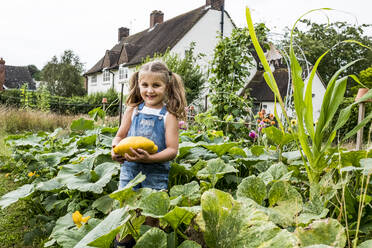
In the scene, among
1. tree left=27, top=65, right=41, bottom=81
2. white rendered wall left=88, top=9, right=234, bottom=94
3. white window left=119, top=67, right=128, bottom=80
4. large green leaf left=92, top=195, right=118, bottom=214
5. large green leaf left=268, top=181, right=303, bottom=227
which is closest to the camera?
large green leaf left=268, top=181, right=303, bottom=227

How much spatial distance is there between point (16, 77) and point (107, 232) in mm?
40874

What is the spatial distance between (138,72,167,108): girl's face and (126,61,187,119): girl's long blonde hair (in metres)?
0.02

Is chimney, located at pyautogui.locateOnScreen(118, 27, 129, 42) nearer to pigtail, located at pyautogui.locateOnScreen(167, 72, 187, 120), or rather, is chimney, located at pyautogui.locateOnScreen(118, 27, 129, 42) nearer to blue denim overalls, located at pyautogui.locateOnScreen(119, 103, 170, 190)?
pigtail, located at pyautogui.locateOnScreen(167, 72, 187, 120)

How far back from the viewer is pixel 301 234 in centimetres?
82

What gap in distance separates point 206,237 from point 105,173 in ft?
2.97

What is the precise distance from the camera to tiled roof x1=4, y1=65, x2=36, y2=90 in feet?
116

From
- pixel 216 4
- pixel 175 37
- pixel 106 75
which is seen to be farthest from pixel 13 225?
pixel 106 75

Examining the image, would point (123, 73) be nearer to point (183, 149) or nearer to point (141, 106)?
point (183, 149)

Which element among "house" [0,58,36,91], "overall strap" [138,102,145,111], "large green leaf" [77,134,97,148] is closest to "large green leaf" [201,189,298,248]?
"overall strap" [138,102,145,111]

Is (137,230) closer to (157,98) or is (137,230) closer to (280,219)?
(280,219)

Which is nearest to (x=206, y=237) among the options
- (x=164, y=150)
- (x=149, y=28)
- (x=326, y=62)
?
(x=164, y=150)

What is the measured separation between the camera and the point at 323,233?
0.80m

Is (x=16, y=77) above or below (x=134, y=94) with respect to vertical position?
above

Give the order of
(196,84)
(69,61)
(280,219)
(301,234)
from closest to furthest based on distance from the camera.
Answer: (301,234), (280,219), (196,84), (69,61)
